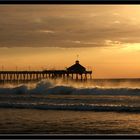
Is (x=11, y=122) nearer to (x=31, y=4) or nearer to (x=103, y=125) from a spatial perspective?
(x=103, y=125)

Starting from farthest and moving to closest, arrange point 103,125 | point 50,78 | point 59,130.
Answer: point 50,78 < point 103,125 < point 59,130

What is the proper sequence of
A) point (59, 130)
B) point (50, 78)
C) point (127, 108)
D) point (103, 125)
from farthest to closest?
point (50, 78) → point (127, 108) → point (103, 125) → point (59, 130)

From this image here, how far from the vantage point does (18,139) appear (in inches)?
102

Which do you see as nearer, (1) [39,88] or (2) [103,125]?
(2) [103,125]

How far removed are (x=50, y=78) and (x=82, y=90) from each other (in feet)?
18.5

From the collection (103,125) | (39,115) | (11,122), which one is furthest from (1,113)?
(103,125)

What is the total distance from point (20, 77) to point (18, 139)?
20.2 m

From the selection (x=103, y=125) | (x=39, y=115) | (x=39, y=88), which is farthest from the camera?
(x=39, y=88)

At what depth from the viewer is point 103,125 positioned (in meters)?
5.51

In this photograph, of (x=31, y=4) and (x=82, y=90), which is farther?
(x=82, y=90)
